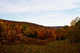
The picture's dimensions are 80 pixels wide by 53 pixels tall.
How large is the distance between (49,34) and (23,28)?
32042 mm

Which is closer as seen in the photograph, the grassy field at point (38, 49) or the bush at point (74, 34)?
the grassy field at point (38, 49)

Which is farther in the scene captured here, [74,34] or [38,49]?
[74,34]

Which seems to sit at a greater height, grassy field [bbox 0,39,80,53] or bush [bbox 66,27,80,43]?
bush [bbox 66,27,80,43]

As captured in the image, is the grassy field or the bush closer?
the grassy field

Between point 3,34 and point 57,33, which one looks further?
point 57,33

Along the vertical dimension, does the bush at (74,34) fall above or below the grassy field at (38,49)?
above

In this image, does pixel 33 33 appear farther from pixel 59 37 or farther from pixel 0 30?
pixel 0 30

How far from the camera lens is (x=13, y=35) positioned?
49719 millimetres

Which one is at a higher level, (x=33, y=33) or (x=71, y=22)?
(x=71, y=22)

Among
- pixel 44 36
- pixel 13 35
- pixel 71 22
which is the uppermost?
pixel 71 22

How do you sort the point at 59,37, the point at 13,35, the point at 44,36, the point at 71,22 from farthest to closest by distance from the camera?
the point at 44,36 → the point at 59,37 → the point at 71,22 → the point at 13,35

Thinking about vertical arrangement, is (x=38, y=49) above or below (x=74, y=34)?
below

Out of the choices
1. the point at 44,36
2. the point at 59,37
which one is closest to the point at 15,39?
the point at 59,37

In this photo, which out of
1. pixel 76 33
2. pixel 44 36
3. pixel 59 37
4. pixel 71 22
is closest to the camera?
pixel 76 33
